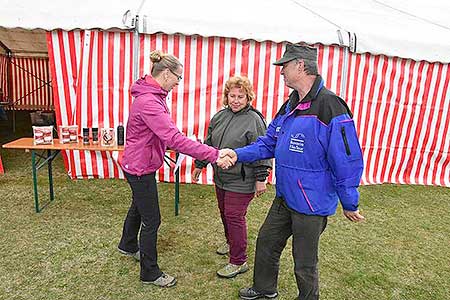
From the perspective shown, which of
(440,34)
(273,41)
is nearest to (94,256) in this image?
(273,41)

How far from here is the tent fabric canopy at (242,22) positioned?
5.09 metres

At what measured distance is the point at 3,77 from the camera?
1162 centimetres

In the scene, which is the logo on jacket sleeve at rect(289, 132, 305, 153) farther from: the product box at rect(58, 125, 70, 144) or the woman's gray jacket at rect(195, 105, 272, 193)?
the product box at rect(58, 125, 70, 144)

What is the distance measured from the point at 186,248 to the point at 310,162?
185 cm

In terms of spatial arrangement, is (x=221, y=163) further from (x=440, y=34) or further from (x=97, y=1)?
(x=440, y=34)

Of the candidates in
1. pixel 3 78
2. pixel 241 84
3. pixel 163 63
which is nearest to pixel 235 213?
pixel 241 84

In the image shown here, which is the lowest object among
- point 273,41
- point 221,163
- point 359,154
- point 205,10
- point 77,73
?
point 221,163

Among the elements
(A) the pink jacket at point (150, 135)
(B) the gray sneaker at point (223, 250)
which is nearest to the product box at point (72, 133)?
(A) the pink jacket at point (150, 135)

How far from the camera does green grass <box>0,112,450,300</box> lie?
3100 mm

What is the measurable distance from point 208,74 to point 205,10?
0.81m

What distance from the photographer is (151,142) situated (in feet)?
9.27

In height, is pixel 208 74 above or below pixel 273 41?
below

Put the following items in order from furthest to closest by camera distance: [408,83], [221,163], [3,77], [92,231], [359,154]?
[3,77], [408,83], [92,231], [221,163], [359,154]

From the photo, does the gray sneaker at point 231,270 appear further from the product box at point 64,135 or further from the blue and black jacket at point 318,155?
the product box at point 64,135
